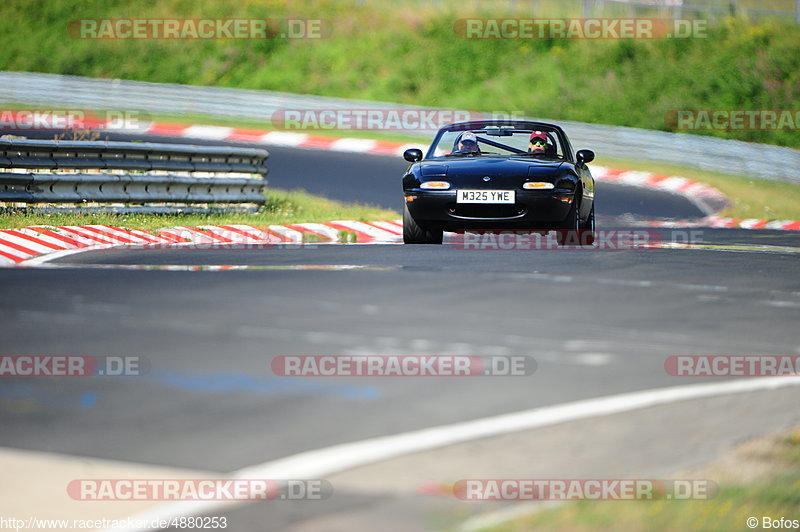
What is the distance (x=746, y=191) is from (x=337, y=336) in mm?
19853

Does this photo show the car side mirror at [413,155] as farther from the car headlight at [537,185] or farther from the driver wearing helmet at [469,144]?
the car headlight at [537,185]

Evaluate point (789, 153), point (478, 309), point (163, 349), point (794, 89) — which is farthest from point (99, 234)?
point (794, 89)

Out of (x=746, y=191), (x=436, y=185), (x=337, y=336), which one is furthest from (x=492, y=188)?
(x=746, y=191)

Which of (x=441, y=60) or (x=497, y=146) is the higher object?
(x=441, y=60)

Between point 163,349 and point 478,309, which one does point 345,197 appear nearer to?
point 478,309

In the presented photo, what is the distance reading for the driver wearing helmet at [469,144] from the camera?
14234mm

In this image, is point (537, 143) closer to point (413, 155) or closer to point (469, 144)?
point (469, 144)

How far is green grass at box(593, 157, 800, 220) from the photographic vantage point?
76.8 ft

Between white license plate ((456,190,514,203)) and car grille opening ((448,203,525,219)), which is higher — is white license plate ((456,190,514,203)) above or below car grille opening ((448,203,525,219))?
above

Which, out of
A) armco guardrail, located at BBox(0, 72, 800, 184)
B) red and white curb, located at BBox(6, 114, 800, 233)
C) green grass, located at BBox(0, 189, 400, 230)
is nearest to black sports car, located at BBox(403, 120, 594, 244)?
green grass, located at BBox(0, 189, 400, 230)

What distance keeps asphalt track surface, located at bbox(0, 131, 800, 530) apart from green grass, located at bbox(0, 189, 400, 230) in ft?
7.75

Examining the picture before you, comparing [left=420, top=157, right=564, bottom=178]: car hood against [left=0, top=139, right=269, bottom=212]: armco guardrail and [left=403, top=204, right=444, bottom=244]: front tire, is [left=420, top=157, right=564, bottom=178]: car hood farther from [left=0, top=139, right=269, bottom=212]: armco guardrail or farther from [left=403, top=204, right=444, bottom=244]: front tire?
[left=0, top=139, right=269, bottom=212]: armco guardrail

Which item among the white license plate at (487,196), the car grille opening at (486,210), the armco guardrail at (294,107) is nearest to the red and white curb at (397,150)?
the armco guardrail at (294,107)

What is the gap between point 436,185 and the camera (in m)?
13.3
